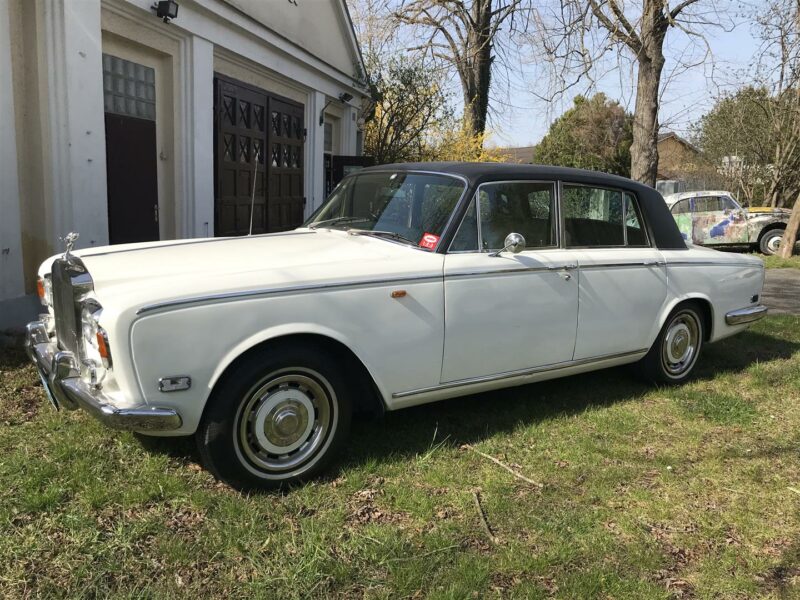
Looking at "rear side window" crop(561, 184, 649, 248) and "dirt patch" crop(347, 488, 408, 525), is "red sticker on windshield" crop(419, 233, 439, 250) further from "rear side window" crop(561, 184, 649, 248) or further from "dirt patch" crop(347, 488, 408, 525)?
"dirt patch" crop(347, 488, 408, 525)

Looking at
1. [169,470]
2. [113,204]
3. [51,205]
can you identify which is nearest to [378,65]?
[113,204]

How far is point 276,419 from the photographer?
3.15m

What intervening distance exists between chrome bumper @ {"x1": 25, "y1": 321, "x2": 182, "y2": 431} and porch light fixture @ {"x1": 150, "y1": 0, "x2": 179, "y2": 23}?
4659 mm

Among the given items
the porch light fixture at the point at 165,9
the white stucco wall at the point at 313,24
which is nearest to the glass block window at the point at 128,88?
the porch light fixture at the point at 165,9

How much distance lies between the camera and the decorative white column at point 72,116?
562cm

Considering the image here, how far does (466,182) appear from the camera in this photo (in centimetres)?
388

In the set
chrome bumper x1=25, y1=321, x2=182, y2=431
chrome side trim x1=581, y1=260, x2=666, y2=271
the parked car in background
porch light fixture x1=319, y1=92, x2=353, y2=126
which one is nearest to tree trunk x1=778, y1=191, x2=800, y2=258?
the parked car in background

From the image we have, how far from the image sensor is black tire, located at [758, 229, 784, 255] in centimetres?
1612

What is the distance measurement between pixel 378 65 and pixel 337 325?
44.7 feet

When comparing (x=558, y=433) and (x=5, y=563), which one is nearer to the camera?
(x=5, y=563)

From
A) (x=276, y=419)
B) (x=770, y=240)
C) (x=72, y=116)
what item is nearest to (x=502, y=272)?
(x=276, y=419)

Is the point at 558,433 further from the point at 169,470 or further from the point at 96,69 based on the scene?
the point at 96,69

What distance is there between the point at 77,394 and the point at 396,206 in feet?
6.91

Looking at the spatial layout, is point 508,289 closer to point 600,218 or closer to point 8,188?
point 600,218
